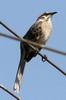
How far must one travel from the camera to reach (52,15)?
8.28 meters

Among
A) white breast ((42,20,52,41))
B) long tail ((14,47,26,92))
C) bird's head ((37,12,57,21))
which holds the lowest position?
bird's head ((37,12,57,21))

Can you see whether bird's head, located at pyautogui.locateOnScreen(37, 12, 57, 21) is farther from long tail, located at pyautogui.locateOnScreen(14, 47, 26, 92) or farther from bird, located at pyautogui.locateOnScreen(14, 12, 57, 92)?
long tail, located at pyautogui.locateOnScreen(14, 47, 26, 92)

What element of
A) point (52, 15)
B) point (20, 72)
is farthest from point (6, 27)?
point (52, 15)

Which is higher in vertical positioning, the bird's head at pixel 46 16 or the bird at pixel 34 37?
the bird at pixel 34 37

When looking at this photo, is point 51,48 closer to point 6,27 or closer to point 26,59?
point 6,27

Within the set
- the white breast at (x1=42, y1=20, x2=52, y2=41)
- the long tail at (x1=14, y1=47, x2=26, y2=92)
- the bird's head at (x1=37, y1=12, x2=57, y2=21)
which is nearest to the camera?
the long tail at (x1=14, y1=47, x2=26, y2=92)

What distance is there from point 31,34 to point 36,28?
21cm

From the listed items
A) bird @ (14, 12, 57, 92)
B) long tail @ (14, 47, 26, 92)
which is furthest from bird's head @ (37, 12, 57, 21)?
long tail @ (14, 47, 26, 92)

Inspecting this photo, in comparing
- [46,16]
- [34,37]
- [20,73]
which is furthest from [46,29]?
[20,73]

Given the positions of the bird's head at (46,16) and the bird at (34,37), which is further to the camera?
the bird's head at (46,16)

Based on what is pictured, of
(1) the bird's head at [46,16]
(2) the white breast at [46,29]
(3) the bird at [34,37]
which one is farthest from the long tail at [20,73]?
(1) the bird's head at [46,16]

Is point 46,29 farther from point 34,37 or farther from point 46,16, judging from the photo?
point 46,16

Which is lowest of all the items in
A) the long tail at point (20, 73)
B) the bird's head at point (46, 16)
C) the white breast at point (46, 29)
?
the bird's head at point (46, 16)

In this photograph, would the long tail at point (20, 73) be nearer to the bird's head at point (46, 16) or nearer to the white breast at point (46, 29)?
the white breast at point (46, 29)
